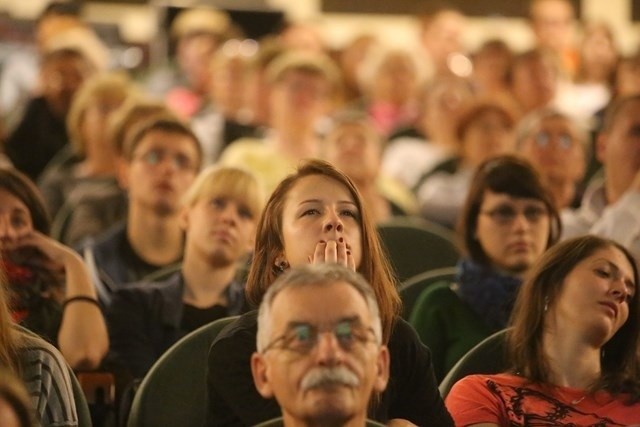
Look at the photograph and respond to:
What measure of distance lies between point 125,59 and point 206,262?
18.7 feet

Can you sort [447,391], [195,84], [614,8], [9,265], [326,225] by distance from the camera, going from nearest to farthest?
[326,225] < [447,391] < [9,265] < [195,84] < [614,8]

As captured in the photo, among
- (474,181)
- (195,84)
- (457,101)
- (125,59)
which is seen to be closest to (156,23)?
(125,59)

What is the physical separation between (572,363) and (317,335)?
0.95m

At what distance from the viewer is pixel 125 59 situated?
372 inches

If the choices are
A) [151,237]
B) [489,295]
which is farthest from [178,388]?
[151,237]

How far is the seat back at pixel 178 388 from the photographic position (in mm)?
3232

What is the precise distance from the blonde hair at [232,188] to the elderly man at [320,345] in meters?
1.40

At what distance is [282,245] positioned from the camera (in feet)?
10.2

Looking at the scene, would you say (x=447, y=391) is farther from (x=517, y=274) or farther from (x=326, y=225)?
(x=517, y=274)

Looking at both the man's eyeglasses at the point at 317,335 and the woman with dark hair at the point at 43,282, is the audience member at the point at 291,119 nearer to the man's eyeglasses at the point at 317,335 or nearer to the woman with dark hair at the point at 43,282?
the woman with dark hair at the point at 43,282

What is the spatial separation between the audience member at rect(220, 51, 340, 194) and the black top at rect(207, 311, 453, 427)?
2.67m

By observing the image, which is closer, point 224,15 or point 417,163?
point 417,163

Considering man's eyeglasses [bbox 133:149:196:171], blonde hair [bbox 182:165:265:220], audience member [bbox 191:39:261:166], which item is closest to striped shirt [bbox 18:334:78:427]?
blonde hair [bbox 182:165:265:220]

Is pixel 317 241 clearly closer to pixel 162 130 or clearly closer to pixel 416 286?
pixel 416 286
